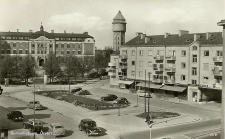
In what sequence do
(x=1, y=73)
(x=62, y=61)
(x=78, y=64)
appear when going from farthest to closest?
(x=62, y=61), (x=78, y=64), (x=1, y=73)

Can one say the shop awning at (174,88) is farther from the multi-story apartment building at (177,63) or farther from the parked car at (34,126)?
the parked car at (34,126)

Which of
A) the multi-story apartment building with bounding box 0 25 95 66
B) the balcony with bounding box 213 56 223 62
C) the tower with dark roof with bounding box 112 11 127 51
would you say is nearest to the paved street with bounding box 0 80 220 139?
Result: the balcony with bounding box 213 56 223 62

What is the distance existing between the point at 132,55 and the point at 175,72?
1107cm

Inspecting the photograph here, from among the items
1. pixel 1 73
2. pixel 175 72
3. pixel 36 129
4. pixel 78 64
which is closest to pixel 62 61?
pixel 78 64

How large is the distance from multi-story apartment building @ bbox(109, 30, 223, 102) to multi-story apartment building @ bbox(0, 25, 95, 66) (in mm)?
50886

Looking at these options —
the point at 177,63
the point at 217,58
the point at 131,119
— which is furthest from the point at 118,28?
the point at 131,119

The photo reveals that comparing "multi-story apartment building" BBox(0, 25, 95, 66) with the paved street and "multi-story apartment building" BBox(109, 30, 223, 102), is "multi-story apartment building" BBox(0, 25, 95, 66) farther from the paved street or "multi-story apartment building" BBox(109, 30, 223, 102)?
the paved street

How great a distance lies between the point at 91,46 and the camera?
109 m

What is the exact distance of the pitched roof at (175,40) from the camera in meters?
43.0

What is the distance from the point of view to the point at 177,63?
47125 mm

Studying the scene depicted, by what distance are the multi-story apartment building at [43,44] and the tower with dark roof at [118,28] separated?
2205 centimetres

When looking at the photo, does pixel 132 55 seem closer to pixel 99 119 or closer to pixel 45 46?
A: pixel 99 119

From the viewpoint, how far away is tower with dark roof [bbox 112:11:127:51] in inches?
3263

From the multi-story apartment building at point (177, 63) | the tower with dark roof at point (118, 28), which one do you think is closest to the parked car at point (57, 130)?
the multi-story apartment building at point (177, 63)
